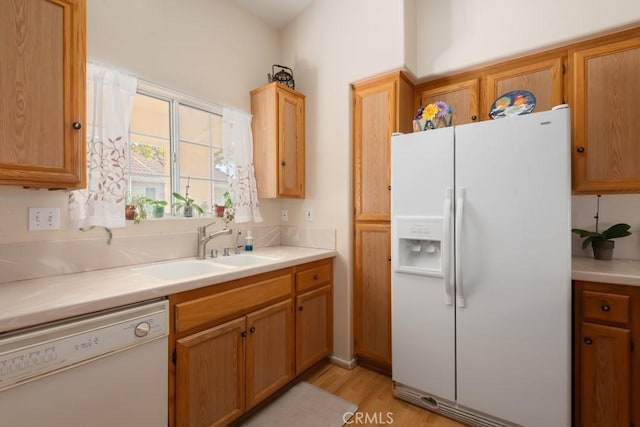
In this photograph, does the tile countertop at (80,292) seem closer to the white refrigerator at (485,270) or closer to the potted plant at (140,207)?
the potted plant at (140,207)

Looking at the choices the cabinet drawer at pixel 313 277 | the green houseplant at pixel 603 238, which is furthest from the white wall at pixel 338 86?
the green houseplant at pixel 603 238

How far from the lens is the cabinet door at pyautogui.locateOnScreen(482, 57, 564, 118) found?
6.35 feet

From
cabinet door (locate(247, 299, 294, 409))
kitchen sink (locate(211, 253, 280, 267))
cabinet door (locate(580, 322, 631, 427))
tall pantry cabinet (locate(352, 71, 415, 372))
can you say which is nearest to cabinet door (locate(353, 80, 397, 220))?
tall pantry cabinet (locate(352, 71, 415, 372))

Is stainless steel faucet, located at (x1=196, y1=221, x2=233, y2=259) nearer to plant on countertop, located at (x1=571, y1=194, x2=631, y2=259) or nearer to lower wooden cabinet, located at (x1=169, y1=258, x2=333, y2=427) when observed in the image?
lower wooden cabinet, located at (x1=169, y1=258, x2=333, y2=427)

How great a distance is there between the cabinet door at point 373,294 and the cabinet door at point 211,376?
1052mm

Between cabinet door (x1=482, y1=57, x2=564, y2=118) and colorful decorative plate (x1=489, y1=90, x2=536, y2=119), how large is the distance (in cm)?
31

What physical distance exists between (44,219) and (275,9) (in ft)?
7.94

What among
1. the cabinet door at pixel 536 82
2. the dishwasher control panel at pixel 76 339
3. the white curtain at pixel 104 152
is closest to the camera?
the dishwasher control panel at pixel 76 339

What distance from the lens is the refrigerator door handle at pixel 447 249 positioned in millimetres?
1740

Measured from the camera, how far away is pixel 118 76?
173 centimetres

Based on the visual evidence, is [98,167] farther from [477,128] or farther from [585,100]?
[585,100]

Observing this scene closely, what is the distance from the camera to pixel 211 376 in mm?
1502

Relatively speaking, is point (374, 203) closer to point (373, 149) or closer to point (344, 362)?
point (373, 149)

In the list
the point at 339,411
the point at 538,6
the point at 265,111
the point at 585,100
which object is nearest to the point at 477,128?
the point at 585,100
